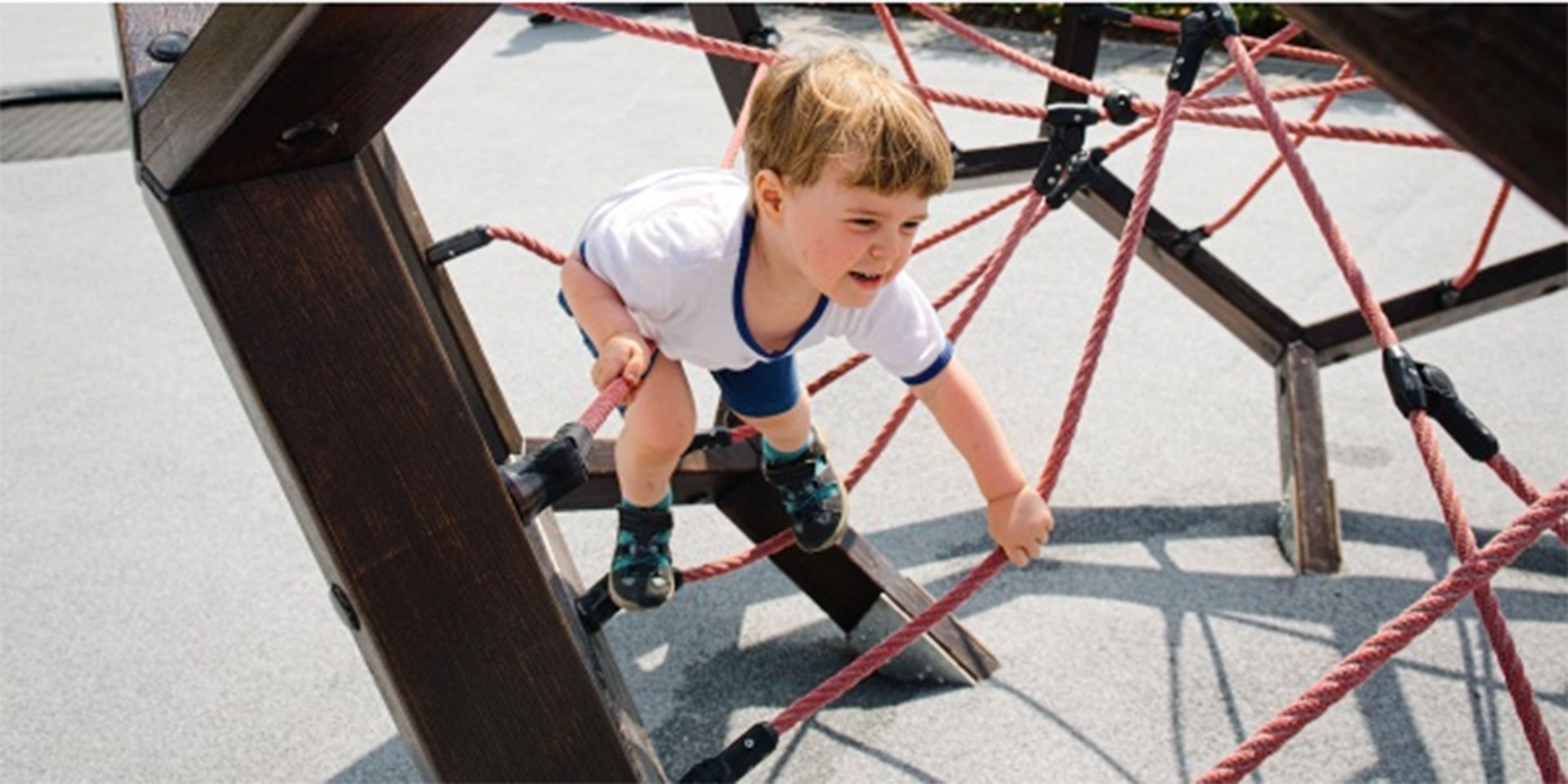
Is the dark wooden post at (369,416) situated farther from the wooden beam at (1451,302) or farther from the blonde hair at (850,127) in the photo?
the wooden beam at (1451,302)

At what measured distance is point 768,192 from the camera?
117cm

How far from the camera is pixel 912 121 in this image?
3.54 ft

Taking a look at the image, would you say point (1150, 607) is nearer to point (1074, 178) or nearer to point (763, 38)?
point (1074, 178)

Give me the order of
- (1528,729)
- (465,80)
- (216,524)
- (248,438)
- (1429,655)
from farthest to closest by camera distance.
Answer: (465,80), (248,438), (216,524), (1429,655), (1528,729)

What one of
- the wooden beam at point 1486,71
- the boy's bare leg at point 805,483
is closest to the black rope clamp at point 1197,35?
the boy's bare leg at point 805,483

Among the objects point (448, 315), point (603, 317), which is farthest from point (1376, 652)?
point (448, 315)

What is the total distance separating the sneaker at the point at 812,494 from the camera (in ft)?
5.33

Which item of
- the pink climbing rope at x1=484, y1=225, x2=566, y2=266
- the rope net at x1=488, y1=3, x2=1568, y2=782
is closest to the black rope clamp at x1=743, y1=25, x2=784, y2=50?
the rope net at x1=488, y1=3, x2=1568, y2=782

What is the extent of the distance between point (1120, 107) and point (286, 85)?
1.27 m

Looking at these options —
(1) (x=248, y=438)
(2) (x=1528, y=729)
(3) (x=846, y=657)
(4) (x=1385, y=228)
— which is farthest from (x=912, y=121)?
(4) (x=1385, y=228)

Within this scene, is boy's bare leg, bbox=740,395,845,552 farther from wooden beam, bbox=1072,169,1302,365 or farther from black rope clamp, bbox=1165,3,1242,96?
wooden beam, bbox=1072,169,1302,365

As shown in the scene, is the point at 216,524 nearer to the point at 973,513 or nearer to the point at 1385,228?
the point at 973,513

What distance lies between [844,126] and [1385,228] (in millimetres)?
2642

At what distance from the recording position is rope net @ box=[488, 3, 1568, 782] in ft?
3.62
